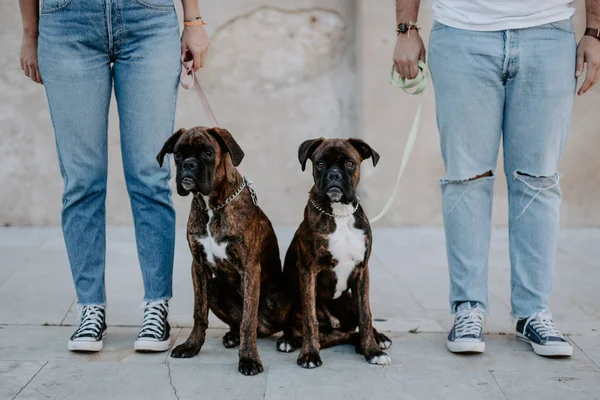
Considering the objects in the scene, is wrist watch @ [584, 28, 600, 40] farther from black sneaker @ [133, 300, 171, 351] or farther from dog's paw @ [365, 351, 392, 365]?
black sneaker @ [133, 300, 171, 351]

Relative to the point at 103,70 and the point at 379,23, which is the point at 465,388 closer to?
the point at 103,70

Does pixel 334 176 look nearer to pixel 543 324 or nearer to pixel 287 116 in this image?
pixel 543 324

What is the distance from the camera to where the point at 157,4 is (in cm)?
344

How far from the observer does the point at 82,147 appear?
3.49 meters

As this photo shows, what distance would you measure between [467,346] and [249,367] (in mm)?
961

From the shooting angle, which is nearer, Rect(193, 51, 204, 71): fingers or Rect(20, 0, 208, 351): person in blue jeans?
Rect(20, 0, 208, 351): person in blue jeans

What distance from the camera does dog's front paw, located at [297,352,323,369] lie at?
3.39 metres

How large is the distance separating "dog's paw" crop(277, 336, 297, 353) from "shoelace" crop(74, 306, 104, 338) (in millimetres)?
809

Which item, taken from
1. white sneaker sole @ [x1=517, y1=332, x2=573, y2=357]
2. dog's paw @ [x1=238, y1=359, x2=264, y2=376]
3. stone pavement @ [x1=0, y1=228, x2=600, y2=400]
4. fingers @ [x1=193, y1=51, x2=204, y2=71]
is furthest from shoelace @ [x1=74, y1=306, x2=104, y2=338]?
white sneaker sole @ [x1=517, y1=332, x2=573, y2=357]

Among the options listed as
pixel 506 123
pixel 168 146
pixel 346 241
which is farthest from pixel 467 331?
pixel 168 146

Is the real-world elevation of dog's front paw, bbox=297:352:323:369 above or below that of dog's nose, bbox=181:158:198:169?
below

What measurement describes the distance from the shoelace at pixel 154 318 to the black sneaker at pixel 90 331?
0.20 metres

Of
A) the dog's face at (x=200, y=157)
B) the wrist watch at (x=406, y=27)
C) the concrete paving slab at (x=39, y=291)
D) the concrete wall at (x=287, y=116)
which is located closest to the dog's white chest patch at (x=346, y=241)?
the dog's face at (x=200, y=157)

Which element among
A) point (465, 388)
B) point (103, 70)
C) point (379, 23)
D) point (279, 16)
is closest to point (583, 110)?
point (379, 23)
